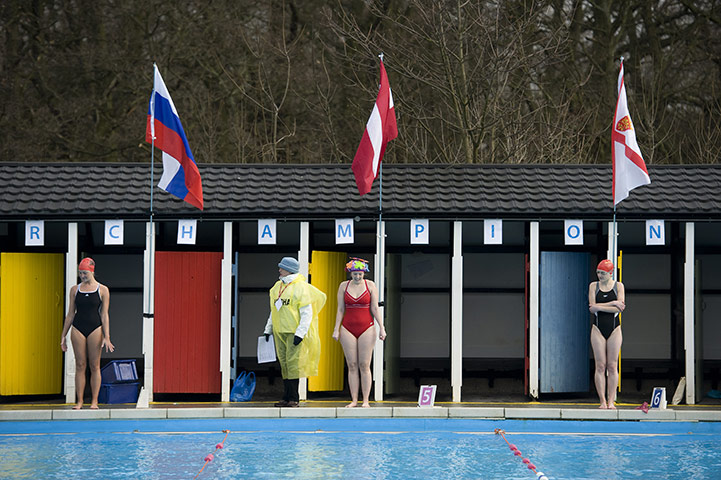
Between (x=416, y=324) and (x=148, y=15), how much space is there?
13.2 meters

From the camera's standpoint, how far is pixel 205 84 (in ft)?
79.0

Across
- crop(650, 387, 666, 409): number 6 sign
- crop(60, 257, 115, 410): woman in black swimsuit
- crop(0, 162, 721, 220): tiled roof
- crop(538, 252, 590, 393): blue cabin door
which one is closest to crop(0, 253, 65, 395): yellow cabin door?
crop(0, 162, 721, 220): tiled roof

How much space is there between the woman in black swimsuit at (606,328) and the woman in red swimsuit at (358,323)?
2.43 m

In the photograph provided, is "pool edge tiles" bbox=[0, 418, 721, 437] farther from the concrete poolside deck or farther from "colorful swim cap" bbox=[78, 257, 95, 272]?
"colorful swim cap" bbox=[78, 257, 95, 272]

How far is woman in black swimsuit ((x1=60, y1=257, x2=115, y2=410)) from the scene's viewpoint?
10914 mm

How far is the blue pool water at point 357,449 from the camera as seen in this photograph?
8039mm

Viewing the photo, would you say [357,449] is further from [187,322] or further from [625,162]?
[625,162]

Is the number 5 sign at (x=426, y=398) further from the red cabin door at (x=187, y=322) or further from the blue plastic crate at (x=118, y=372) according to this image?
the blue plastic crate at (x=118, y=372)

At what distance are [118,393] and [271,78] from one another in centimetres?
1256

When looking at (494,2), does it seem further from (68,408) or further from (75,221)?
(68,408)

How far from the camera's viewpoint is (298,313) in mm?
11117

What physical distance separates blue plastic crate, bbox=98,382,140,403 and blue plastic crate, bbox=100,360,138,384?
70 millimetres

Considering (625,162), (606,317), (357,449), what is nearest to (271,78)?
(625,162)

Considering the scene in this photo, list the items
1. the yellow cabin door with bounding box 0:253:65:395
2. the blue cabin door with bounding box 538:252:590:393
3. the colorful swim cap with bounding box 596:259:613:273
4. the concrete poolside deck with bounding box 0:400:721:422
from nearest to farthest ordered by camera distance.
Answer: the concrete poolside deck with bounding box 0:400:721:422
the colorful swim cap with bounding box 596:259:613:273
the yellow cabin door with bounding box 0:253:65:395
the blue cabin door with bounding box 538:252:590:393
